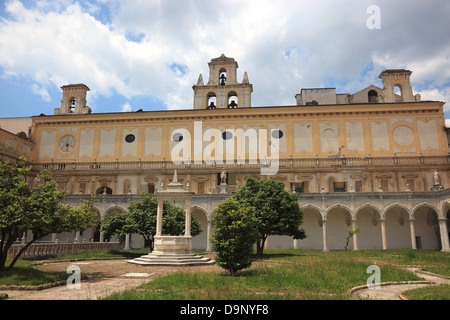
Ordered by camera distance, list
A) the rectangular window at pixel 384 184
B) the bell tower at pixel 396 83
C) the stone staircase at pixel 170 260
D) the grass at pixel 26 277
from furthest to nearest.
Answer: the bell tower at pixel 396 83, the rectangular window at pixel 384 184, the stone staircase at pixel 170 260, the grass at pixel 26 277

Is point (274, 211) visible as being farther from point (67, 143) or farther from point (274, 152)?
point (67, 143)

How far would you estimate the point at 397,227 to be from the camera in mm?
33000

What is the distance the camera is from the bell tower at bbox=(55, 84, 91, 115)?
4422 centimetres

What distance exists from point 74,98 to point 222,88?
19030 millimetres

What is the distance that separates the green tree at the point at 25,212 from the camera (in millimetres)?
12617

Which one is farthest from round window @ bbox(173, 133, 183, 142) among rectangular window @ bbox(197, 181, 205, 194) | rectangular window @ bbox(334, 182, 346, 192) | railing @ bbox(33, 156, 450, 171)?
rectangular window @ bbox(334, 182, 346, 192)

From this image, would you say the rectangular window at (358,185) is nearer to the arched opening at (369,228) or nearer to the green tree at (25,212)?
the arched opening at (369,228)

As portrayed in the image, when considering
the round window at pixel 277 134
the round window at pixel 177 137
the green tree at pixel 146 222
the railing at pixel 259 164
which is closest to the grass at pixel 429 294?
the green tree at pixel 146 222

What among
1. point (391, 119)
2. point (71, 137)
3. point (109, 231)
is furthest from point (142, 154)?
point (391, 119)

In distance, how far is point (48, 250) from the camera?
22.2 m

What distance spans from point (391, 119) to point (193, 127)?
73.0ft

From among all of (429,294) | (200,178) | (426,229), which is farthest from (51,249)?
(426,229)

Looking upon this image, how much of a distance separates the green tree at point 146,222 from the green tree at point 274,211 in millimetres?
4923
